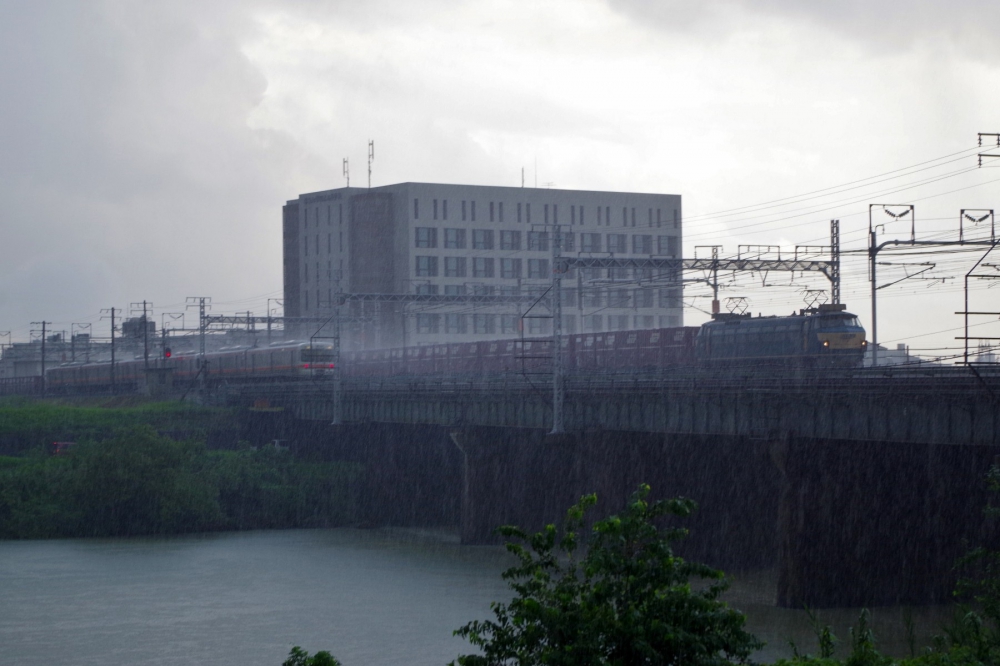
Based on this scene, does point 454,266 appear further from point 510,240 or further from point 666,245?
point 666,245

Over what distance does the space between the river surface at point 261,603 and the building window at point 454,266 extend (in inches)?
2186

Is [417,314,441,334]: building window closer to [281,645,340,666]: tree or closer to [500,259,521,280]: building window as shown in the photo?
[500,259,521,280]: building window

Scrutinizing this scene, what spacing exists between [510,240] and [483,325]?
8.59m

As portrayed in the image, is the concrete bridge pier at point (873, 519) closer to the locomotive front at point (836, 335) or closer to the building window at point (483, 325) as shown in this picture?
the locomotive front at point (836, 335)

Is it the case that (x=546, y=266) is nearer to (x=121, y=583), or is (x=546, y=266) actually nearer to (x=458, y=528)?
(x=458, y=528)

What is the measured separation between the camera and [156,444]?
194 feet

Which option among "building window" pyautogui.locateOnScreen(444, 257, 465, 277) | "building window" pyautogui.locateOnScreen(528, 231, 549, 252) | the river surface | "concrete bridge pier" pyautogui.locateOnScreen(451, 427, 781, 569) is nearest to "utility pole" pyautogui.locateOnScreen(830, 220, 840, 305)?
"concrete bridge pier" pyautogui.locateOnScreen(451, 427, 781, 569)

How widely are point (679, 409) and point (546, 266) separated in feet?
237

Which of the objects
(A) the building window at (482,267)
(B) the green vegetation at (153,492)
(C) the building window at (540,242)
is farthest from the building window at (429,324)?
(B) the green vegetation at (153,492)

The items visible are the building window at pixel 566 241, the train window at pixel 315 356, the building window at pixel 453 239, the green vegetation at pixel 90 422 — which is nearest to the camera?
the building window at pixel 566 241

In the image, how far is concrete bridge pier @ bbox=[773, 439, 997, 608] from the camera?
112 feet

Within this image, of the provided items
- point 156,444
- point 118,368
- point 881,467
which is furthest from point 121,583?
point 118,368

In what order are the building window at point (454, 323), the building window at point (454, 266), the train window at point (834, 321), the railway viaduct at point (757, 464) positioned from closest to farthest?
the railway viaduct at point (757, 464) < the train window at point (834, 321) < the building window at point (454, 266) < the building window at point (454, 323)

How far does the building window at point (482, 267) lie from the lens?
355ft
